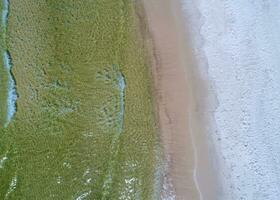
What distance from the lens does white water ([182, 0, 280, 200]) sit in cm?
799

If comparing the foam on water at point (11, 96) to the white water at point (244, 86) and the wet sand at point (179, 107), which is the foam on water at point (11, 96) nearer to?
the wet sand at point (179, 107)

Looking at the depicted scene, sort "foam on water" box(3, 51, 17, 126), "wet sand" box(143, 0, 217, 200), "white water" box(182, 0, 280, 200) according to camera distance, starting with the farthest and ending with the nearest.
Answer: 1. "foam on water" box(3, 51, 17, 126)
2. "wet sand" box(143, 0, 217, 200)
3. "white water" box(182, 0, 280, 200)

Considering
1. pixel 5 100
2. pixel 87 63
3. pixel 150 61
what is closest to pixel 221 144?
pixel 150 61

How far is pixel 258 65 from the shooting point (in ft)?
26.5

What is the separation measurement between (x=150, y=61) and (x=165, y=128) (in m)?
1.13

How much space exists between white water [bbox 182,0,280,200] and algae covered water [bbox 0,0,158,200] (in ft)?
3.58

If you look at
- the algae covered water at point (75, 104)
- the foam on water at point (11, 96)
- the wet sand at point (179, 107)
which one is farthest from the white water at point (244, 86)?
the foam on water at point (11, 96)

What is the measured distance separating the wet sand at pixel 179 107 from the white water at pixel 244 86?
Result: 0.23 m

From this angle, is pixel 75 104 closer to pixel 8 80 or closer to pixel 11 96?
pixel 11 96

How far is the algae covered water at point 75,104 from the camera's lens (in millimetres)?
8203

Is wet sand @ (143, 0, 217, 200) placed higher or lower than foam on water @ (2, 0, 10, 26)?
lower

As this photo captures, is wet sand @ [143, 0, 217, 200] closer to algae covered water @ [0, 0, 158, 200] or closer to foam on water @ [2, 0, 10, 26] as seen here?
algae covered water @ [0, 0, 158, 200]

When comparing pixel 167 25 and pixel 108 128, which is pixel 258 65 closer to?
pixel 167 25

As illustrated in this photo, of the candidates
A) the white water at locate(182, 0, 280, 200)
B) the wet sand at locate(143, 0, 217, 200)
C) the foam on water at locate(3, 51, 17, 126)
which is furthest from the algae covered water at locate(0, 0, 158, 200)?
the white water at locate(182, 0, 280, 200)
